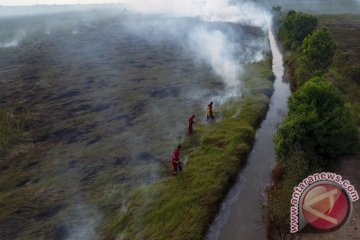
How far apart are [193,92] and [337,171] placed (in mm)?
22190

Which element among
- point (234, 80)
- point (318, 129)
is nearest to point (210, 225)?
point (318, 129)

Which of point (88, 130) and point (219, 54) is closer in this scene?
point (88, 130)

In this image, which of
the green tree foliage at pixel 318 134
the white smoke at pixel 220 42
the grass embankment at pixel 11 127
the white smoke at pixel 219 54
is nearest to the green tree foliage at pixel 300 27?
the white smoke at pixel 220 42

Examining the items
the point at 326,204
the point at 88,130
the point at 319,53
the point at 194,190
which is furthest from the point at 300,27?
the point at 326,204

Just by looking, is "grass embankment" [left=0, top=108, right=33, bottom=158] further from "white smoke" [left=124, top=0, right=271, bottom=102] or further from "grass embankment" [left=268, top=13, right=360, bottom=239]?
"grass embankment" [left=268, top=13, right=360, bottom=239]

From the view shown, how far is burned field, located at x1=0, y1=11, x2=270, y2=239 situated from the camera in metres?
21.5

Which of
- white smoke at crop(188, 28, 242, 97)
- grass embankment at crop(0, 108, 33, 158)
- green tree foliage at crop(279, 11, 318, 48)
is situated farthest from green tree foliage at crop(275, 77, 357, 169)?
green tree foliage at crop(279, 11, 318, 48)

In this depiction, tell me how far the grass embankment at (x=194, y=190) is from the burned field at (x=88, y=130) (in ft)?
3.92

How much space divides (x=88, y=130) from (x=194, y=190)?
46.4 ft

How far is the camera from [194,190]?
892 inches

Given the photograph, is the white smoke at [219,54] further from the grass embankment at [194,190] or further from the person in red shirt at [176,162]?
the person in red shirt at [176,162]

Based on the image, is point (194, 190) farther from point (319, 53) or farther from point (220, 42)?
point (220, 42)

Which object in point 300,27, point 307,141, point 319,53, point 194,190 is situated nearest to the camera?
A: point 194,190

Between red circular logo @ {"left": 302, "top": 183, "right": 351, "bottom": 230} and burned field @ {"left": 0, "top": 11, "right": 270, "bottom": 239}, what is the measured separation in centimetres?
1081
